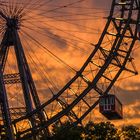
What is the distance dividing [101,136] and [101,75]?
4759 centimetres

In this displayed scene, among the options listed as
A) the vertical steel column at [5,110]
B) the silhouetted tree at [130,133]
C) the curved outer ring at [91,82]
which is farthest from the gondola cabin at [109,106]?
the silhouetted tree at [130,133]

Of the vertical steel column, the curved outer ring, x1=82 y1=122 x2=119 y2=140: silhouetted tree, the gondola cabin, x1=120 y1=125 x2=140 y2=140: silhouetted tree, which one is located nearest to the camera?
the vertical steel column

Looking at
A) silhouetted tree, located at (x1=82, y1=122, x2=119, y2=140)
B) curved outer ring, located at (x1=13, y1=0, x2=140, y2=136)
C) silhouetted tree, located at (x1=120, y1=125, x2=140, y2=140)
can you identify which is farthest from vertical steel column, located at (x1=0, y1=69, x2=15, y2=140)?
silhouetted tree, located at (x1=120, y1=125, x2=140, y2=140)

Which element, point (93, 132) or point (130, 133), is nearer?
point (93, 132)

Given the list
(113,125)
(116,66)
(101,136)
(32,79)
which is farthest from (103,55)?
(113,125)

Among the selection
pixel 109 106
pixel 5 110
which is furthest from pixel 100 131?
pixel 5 110

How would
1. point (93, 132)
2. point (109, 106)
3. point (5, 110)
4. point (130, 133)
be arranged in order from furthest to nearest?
1. point (130, 133)
2. point (93, 132)
3. point (109, 106)
4. point (5, 110)

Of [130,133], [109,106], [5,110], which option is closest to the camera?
[5,110]

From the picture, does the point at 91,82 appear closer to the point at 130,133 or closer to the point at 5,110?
the point at 5,110

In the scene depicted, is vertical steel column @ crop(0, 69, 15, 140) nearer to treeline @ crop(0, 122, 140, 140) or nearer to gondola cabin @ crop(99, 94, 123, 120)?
gondola cabin @ crop(99, 94, 123, 120)

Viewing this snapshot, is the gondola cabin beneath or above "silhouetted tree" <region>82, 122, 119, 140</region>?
beneath

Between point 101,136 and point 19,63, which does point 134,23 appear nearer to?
point 19,63

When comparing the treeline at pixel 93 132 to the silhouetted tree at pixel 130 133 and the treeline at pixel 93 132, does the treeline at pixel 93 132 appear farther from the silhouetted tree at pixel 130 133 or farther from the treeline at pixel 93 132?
the silhouetted tree at pixel 130 133

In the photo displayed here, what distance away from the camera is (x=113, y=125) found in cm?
10256
